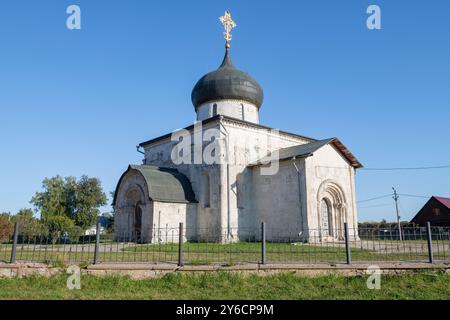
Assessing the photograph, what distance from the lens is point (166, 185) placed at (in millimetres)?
18391

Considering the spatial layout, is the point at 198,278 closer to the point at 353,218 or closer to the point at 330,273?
the point at 330,273

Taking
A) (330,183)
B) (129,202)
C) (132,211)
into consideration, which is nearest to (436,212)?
(330,183)

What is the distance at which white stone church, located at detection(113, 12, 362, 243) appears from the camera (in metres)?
17.3

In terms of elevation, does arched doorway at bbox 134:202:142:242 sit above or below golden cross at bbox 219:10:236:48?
below

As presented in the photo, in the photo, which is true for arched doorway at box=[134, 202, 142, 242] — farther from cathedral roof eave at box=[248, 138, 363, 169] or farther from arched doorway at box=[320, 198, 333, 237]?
arched doorway at box=[320, 198, 333, 237]

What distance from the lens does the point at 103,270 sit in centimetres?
733

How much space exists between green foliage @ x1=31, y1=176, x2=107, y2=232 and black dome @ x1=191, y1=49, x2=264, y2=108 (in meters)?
14.7

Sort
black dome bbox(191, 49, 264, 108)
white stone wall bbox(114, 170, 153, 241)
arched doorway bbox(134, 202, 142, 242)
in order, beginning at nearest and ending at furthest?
white stone wall bbox(114, 170, 153, 241), arched doorway bbox(134, 202, 142, 242), black dome bbox(191, 49, 264, 108)

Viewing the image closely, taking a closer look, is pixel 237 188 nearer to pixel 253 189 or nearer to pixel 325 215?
pixel 253 189

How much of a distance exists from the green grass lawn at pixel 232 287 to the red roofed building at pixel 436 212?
86.1ft

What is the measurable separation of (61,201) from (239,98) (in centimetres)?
1899

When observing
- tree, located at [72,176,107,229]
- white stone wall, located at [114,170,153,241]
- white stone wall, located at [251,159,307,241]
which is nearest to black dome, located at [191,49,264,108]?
white stone wall, located at [251,159,307,241]
